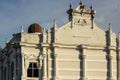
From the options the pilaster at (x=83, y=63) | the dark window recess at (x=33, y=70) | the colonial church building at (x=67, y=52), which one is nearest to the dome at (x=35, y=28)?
the colonial church building at (x=67, y=52)

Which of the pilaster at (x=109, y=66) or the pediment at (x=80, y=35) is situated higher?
the pediment at (x=80, y=35)

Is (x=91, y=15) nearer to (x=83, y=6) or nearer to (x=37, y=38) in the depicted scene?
(x=83, y=6)

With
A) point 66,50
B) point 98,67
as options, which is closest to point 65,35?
point 66,50

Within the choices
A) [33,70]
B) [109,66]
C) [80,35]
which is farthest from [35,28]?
[109,66]

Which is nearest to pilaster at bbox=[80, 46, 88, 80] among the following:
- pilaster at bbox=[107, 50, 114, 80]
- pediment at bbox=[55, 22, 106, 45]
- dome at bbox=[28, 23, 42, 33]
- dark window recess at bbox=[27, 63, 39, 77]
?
pediment at bbox=[55, 22, 106, 45]

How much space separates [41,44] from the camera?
35.4 m

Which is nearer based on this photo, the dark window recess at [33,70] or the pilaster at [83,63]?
the dark window recess at [33,70]

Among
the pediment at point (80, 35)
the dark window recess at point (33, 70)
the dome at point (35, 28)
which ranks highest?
the dome at point (35, 28)

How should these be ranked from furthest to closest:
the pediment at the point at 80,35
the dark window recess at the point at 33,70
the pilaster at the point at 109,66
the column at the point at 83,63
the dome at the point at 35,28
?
the dome at the point at 35,28 < the pilaster at the point at 109,66 < the pediment at the point at 80,35 < the column at the point at 83,63 < the dark window recess at the point at 33,70

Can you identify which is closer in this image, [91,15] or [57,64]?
[57,64]

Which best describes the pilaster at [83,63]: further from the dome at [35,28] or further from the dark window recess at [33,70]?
the dome at [35,28]

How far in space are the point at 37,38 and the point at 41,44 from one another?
779 mm

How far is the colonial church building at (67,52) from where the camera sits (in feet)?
116

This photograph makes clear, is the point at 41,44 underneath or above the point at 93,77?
above
